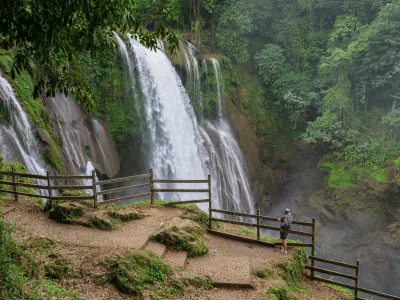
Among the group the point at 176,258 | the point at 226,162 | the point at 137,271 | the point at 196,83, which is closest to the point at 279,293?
the point at 176,258

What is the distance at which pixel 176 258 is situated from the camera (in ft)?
27.8

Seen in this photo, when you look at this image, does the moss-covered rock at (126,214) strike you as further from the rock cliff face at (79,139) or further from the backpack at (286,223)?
the backpack at (286,223)

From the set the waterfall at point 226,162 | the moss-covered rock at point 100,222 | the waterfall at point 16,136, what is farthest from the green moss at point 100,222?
the waterfall at point 226,162

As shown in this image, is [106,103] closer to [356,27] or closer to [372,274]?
[372,274]

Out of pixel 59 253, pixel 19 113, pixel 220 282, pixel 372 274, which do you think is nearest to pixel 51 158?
pixel 19 113

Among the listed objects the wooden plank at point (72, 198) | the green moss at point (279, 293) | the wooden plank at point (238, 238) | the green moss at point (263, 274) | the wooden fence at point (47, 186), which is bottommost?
the green moss at point (279, 293)

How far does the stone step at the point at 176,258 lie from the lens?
26.8ft

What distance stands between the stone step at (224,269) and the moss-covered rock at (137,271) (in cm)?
97

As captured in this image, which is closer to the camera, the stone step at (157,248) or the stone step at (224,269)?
the stone step at (224,269)

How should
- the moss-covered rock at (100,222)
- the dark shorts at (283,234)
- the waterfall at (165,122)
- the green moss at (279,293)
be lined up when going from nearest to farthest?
the green moss at (279,293) < the moss-covered rock at (100,222) < the dark shorts at (283,234) < the waterfall at (165,122)

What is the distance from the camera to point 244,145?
22.0 metres

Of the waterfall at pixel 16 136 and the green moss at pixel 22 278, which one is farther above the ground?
the waterfall at pixel 16 136

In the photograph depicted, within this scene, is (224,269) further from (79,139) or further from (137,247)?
(79,139)

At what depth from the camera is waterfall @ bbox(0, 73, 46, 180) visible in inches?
423
